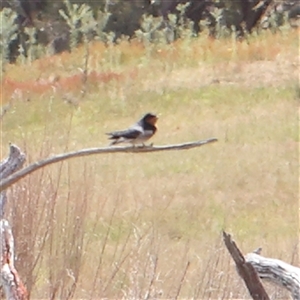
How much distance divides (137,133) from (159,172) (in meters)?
4.61

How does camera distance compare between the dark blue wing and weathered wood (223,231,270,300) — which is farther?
the dark blue wing

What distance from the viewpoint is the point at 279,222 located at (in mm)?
6051

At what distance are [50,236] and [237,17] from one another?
1236cm

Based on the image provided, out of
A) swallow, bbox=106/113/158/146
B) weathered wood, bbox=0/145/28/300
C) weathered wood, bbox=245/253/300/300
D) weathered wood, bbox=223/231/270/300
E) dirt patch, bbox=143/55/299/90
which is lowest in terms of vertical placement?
dirt patch, bbox=143/55/299/90

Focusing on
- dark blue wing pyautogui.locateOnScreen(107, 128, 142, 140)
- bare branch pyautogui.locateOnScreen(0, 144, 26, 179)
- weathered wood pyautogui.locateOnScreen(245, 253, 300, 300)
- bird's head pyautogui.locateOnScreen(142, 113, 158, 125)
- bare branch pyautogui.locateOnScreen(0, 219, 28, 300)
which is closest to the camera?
bare branch pyautogui.locateOnScreen(0, 144, 26, 179)

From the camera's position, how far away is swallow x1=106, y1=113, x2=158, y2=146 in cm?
236

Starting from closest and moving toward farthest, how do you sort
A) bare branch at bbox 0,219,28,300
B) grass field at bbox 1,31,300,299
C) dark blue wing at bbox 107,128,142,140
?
1. bare branch at bbox 0,219,28,300
2. dark blue wing at bbox 107,128,142,140
3. grass field at bbox 1,31,300,299

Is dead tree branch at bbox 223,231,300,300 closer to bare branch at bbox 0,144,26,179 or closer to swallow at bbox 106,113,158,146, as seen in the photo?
swallow at bbox 106,113,158,146

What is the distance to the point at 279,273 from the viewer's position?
7.53 ft

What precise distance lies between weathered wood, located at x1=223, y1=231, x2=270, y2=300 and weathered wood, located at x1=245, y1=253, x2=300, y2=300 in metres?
0.12

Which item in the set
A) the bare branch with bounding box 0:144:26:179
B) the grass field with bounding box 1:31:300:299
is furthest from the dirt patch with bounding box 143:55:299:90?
the bare branch with bounding box 0:144:26:179

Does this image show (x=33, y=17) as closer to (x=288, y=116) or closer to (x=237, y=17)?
(x=237, y=17)

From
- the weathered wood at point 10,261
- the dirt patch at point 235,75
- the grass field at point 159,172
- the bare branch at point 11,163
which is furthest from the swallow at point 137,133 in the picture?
the dirt patch at point 235,75

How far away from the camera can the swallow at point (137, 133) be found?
2359 mm
